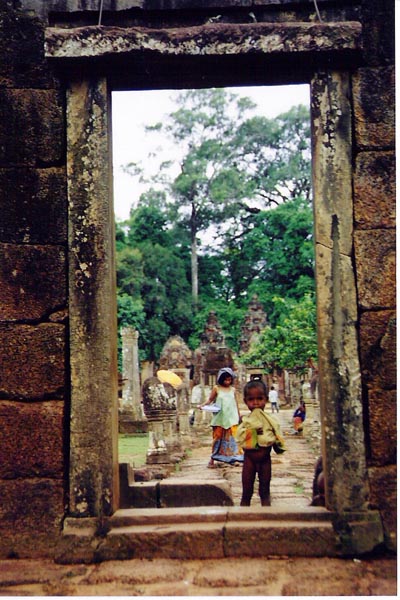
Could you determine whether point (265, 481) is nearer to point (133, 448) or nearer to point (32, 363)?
point (32, 363)

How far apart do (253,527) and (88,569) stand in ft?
3.13

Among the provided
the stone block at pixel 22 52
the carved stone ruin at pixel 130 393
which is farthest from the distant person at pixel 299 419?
the stone block at pixel 22 52

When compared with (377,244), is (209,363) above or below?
below

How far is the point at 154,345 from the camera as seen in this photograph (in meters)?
36.3

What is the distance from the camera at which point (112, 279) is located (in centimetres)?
436

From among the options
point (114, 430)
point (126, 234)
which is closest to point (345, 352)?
point (114, 430)

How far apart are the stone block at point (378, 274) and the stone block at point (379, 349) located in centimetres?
8

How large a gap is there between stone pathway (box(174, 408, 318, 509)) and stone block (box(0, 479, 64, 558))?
171cm

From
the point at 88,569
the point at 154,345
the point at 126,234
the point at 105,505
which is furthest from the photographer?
the point at 126,234

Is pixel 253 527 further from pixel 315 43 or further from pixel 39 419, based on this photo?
pixel 315 43

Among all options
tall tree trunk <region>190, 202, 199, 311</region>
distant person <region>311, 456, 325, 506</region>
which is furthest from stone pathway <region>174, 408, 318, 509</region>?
tall tree trunk <region>190, 202, 199, 311</region>

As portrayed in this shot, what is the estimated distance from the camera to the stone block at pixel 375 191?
13.8ft

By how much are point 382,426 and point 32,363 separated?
2122 millimetres

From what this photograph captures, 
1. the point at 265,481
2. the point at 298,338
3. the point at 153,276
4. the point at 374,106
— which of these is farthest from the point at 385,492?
the point at 153,276
